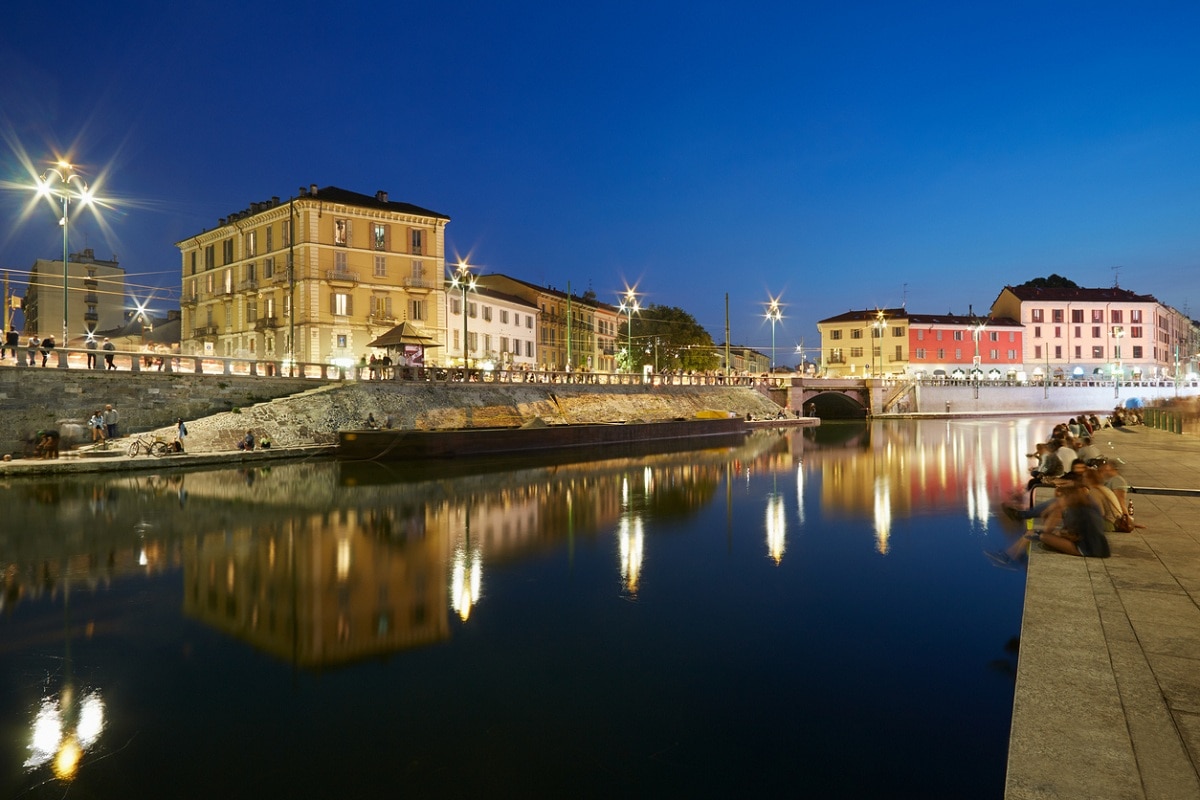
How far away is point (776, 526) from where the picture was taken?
17.8 meters

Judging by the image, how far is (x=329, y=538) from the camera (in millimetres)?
15633

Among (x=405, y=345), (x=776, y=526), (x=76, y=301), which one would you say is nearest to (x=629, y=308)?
(x=405, y=345)

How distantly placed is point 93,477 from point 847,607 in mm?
25896

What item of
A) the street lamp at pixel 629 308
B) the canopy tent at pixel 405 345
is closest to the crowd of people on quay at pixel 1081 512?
the canopy tent at pixel 405 345

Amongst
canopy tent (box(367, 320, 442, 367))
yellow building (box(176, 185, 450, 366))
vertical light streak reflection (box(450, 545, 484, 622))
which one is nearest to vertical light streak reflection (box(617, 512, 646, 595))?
vertical light streak reflection (box(450, 545, 484, 622))

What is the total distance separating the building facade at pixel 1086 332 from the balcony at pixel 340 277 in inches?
3528

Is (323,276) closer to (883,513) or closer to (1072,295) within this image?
(883,513)

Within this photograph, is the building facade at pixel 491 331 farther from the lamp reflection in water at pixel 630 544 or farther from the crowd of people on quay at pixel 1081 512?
the crowd of people on quay at pixel 1081 512

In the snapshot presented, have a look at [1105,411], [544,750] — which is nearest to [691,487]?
[544,750]

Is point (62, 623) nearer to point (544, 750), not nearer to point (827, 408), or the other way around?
point (544, 750)

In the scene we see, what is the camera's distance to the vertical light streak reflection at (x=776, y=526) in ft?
48.6

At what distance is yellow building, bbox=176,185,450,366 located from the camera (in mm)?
53031

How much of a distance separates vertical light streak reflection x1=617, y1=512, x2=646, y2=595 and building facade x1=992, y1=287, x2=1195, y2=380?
99868mm

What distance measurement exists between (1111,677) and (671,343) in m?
83.4
